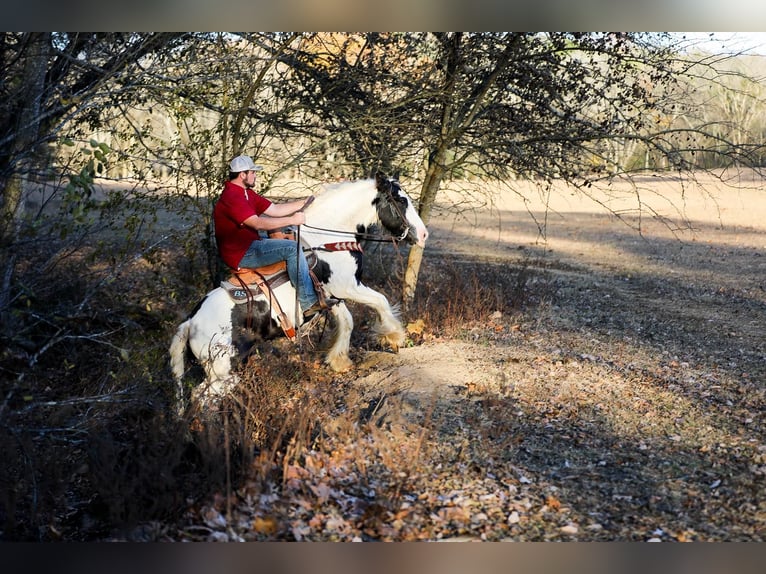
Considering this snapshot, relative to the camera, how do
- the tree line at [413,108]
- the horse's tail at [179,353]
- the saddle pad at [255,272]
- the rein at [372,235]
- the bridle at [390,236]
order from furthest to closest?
the tree line at [413,108] → the bridle at [390,236] → the rein at [372,235] → the saddle pad at [255,272] → the horse's tail at [179,353]

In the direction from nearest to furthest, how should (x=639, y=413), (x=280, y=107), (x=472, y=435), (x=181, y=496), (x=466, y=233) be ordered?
1. (x=181, y=496)
2. (x=472, y=435)
3. (x=639, y=413)
4. (x=280, y=107)
5. (x=466, y=233)

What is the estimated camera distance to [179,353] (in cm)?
772

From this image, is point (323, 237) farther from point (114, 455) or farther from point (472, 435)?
point (114, 455)

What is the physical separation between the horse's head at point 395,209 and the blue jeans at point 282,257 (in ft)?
4.46

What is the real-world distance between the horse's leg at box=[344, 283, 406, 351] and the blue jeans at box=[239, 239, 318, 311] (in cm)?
82

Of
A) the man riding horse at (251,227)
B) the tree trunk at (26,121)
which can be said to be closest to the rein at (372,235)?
the man riding horse at (251,227)

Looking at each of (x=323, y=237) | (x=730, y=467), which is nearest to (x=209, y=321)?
(x=323, y=237)

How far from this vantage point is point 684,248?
22.4 m

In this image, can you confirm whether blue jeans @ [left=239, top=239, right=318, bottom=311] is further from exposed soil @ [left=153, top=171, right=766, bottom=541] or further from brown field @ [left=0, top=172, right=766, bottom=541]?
exposed soil @ [left=153, top=171, right=766, bottom=541]

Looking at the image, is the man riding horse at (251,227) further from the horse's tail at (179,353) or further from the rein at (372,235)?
the horse's tail at (179,353)

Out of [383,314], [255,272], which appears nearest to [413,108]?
[383,314]

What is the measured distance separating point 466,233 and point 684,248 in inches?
278

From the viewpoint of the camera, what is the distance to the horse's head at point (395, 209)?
9141 mm

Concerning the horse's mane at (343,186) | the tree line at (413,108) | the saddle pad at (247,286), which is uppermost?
the tree line at (413,108)
